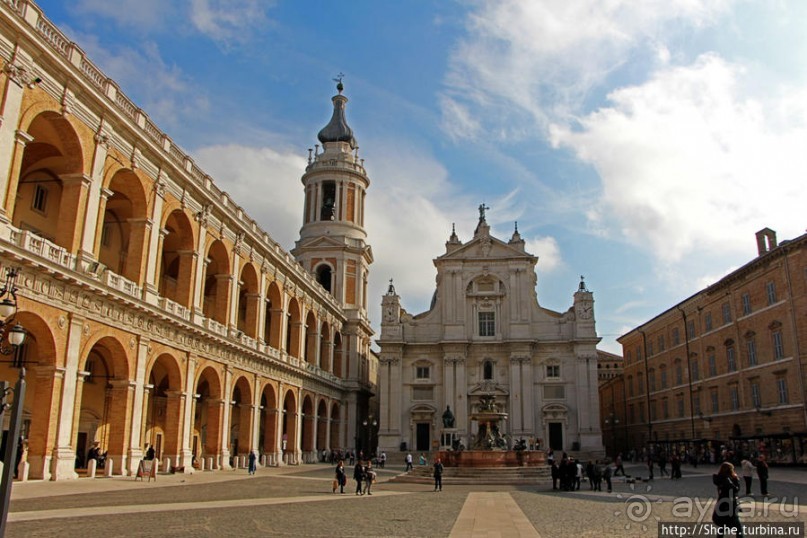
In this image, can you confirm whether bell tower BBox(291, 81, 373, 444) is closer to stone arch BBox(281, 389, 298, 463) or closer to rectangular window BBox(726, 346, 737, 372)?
stone arch BBox(281, 389, 298, 463)

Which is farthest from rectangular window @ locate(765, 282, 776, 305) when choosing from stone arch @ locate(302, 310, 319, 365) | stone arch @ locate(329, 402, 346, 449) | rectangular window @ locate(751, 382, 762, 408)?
stone arch @ locate(329, 402, 346, 449)

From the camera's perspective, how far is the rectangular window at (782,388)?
124ft

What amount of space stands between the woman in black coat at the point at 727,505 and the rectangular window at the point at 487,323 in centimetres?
5209

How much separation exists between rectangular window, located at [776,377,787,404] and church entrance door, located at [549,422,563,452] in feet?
77.4

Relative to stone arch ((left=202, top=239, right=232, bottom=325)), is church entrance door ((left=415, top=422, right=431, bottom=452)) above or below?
below

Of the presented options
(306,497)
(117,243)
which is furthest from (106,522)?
(117,243)

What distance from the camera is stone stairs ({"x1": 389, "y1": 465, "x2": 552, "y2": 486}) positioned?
30.3 meters

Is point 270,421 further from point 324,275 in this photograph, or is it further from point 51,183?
point 324,275

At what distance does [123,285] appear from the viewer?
26328mm

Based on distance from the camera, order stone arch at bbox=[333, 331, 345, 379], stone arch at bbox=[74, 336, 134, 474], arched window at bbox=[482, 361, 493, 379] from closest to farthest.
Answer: stone arch at bbox=[74, 336, 134, 474] < arched window at bbox=[482, 361, 493, 379] < stone arch at bbox=[333, 331, 345, 379]

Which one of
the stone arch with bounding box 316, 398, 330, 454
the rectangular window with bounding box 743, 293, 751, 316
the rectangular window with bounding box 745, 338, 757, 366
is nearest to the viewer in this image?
the rectangular window with bounding box 745, 338, 757, 366

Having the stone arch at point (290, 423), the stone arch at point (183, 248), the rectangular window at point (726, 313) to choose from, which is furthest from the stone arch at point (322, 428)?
the rectangular window at point (726, 313)

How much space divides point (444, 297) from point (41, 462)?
45.3m

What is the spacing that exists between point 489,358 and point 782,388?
90.5ft
